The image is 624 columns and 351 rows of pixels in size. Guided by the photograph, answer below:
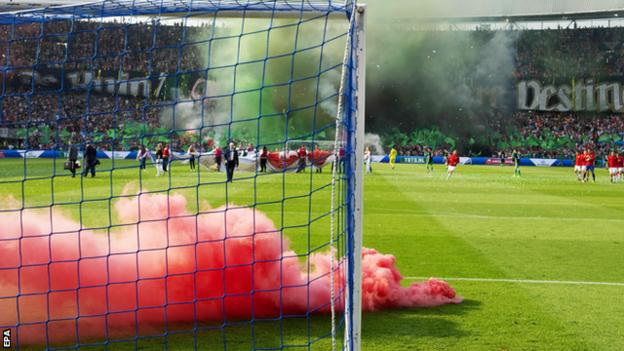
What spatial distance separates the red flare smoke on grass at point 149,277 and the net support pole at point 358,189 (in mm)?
925

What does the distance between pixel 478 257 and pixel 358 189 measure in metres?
5.73

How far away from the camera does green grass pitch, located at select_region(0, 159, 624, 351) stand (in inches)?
244

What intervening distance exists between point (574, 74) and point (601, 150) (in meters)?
7.20

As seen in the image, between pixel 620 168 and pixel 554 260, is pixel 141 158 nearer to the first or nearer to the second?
pixel 554 260

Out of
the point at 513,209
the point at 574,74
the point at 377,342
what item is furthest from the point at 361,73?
the point at 574,74

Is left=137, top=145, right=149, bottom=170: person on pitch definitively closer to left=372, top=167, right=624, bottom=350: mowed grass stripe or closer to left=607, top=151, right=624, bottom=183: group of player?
left=372, top=167, right=624, bottom=350: mowed grass stripe

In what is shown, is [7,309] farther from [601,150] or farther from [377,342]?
[601,150]

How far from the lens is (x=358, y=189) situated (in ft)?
17.4

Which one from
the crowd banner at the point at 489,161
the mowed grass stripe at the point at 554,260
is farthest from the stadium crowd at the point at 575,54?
the mowed grass stripe at the point at 554,260

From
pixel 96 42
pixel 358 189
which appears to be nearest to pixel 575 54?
pixel 96 42

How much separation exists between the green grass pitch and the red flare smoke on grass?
0.28m

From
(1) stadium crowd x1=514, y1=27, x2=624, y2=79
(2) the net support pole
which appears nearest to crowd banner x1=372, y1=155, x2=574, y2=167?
(1) stadium crowd x1=514, y1=27, x2=624, y2=79

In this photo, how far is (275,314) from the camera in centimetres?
659

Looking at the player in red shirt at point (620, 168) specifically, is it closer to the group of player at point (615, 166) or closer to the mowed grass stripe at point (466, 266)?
the group of player at point (615, 166)
